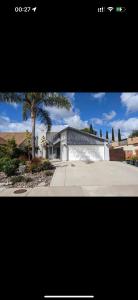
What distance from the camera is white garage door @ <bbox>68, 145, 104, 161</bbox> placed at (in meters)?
19.0

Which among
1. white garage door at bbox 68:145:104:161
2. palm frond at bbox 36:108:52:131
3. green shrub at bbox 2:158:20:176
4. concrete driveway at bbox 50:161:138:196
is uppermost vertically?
palm frond at bbox 36:108:52:131

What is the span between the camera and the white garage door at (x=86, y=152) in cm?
1902

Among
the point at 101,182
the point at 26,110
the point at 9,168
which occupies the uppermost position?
the point at 26,110

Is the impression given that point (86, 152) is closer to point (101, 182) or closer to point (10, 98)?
point (10, 98)

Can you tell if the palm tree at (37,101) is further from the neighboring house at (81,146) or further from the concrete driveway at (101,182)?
the neighboring house at (81,146)

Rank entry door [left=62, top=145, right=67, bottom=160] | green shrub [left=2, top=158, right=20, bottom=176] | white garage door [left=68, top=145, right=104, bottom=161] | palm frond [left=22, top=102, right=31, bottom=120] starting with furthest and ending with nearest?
entry door [left=62, top=145, right=67, bottom=160] → white garage door [left=68, top=145, right=104, bottom=161] → palm frond [left=22, top=102, right=31, bottom=120] → green shrub [left=2, top=158, right=20, bottom=176]

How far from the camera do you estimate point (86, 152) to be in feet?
63.4

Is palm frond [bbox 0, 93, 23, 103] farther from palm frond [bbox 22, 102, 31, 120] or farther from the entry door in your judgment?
the entry door

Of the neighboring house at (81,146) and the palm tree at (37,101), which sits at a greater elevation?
the palm tree at (37,101)

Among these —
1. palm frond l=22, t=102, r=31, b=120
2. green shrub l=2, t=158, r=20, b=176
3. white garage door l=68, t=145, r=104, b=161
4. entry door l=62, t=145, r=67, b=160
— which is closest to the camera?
green shrub l=2, t=158, r=20, b=176
